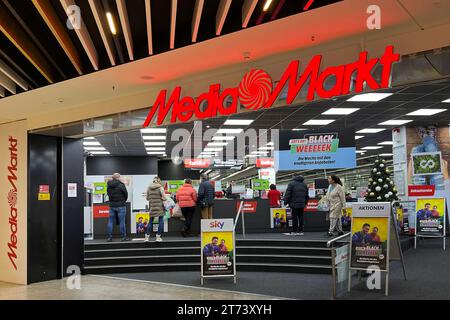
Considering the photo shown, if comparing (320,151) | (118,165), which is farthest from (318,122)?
(118,165)

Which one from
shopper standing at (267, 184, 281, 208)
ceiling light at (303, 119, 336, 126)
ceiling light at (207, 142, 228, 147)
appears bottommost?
shopper standing at (267, 184, 281, 208)

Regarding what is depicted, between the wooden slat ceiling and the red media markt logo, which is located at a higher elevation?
the wooden slat ceiling

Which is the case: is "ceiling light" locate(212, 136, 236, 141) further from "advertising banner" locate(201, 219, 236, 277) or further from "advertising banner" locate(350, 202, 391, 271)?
"advertising banner" locate(350, 202, 391, 271)

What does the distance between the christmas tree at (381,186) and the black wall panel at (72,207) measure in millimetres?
6999

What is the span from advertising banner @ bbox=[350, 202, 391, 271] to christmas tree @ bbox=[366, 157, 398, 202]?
202 inches

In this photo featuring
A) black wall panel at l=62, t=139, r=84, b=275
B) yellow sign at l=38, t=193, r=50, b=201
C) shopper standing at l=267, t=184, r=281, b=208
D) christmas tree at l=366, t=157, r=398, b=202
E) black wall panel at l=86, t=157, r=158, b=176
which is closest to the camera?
yellow sign at l=38, t=193, r=50, b=201

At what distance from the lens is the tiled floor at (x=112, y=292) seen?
680 cm

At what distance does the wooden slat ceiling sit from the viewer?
4.53 meters

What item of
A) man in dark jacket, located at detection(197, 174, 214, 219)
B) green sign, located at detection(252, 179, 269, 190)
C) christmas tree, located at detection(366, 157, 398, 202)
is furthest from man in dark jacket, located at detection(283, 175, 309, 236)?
green sign, located at detection(252, 179, 269, 190)

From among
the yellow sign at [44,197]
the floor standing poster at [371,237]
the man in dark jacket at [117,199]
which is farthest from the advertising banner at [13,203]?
the floor standing poster at [371,237]

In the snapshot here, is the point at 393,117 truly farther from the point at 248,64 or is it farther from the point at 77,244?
the point at 77,244

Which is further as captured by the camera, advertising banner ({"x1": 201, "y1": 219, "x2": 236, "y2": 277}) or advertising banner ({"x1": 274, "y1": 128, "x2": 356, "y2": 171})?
advertising banner ({"x1": 274, "y1": 128, "x2": 356, "y2": 171})

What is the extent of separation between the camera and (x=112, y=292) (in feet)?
24.0
